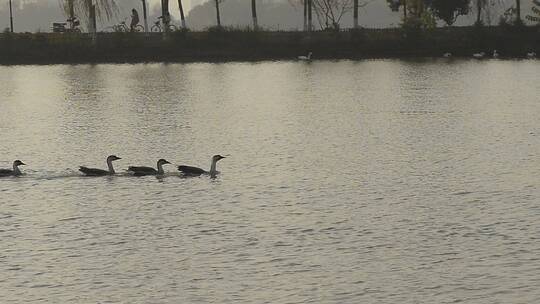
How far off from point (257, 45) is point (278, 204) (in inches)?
3229

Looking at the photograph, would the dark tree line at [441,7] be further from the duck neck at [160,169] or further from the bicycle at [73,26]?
the duck neck at [160,169]

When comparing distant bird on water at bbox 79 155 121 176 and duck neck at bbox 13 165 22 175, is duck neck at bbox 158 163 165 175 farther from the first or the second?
duck neck at bbox 13 165 22 175

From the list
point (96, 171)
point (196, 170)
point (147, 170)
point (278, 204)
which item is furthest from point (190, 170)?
point (278, 204)

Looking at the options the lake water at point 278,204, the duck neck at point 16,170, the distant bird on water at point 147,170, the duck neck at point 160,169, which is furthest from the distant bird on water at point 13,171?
the duck neck at point 160,169

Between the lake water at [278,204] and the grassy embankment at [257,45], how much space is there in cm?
4074

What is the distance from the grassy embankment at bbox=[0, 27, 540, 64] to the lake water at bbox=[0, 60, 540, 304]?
134 feet

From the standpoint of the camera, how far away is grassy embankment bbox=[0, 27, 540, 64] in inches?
4528

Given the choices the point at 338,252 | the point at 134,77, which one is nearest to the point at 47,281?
the point at 338,252

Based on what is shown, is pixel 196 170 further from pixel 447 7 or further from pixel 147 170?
pixel 447 7

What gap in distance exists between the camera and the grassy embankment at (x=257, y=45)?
377ft

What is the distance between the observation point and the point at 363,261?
28.1 meters

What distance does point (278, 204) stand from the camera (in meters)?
35.9

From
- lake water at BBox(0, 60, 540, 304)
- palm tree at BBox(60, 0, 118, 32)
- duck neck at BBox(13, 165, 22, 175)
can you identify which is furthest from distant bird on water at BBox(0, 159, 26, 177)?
palm tree at BBox(60, 0, 118, 32)


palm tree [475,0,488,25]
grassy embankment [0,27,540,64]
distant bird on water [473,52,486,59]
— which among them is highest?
palm tree [475,0,488,25]
